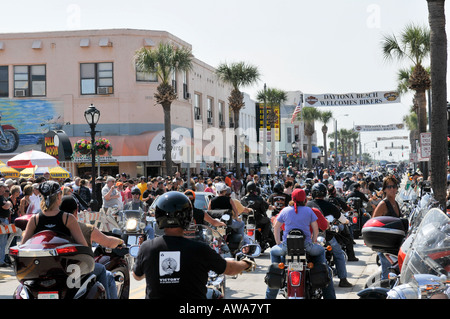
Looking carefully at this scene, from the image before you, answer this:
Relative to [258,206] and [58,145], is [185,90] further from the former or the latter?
[258,206]

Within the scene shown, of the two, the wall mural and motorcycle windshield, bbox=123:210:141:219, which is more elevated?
the wall mural

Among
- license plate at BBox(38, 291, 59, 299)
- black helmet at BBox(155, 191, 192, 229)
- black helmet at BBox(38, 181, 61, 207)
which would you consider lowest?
license plate at BBox(38, 291, 59, 299)

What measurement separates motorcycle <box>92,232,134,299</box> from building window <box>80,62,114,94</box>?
34020 mm

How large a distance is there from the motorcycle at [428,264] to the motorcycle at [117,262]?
12.1 ft

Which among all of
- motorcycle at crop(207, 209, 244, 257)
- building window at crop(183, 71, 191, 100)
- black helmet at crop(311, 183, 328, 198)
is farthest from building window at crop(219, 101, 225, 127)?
black helmet at crop(311, 183, 328, 198)

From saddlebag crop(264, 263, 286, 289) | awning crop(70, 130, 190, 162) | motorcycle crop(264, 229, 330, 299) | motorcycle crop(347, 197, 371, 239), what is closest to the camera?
motorcycle crop(264, 229, 330, 299)

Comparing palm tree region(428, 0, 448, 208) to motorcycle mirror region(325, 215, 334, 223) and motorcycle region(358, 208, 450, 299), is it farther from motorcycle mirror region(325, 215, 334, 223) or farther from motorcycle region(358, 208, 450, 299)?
motorcycle region(358, 208, 450, 299)

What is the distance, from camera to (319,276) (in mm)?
7953

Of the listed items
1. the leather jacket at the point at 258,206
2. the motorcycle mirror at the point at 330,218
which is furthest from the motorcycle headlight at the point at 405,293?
the leather jacket at the point at 258,206

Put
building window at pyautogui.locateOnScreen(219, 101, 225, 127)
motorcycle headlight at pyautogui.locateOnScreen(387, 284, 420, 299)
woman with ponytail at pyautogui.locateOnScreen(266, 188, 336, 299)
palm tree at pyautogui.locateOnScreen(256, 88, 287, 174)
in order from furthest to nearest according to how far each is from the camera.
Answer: palm tree at pyautogui.locateOnScreen(256, 88, 287, 174) < building window at pyautogui.locateOnScreen(219, 101, 225, 127) < woman with ponytail at pyautogui.locateOnScreen(266, 188, 336, 299) < motorcycle headlight at pyautogui.locateOnScreen(387, 284, 420, 299)

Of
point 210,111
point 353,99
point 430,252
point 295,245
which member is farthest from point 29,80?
point 430,252

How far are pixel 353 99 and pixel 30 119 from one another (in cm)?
1987

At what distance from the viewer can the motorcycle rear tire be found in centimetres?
4056
